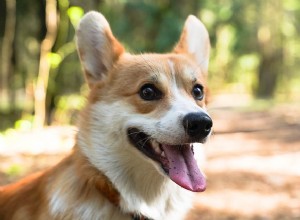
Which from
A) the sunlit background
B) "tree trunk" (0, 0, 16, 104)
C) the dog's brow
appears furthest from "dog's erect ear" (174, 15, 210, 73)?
"tree trunk" (0, 0, 16, 104)

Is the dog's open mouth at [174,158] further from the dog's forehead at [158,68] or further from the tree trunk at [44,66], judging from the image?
the tree trunk at [44,66]

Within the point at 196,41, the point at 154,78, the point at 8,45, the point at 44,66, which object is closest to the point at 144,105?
the point at 154,78

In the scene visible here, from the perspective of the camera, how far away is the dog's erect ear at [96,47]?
11.3 feet

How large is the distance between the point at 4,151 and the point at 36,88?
2651 mm

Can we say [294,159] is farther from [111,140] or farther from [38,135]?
[111,140]

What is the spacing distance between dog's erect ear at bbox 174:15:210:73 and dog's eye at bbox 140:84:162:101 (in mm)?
686

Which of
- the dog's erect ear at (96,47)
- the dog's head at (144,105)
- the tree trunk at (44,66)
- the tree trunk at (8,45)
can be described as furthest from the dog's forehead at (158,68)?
the tree trunk at (8,45)

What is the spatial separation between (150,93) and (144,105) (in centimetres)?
10

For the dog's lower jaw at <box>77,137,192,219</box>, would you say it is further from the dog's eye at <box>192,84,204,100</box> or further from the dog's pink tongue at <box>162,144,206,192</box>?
the dog's eye at <box>192,84,204,100</box>

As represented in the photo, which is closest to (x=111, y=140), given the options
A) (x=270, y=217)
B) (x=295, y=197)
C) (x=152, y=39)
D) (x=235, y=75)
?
(x=270, y=217)

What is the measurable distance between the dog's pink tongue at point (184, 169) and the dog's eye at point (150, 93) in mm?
350

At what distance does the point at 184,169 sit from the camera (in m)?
3.07

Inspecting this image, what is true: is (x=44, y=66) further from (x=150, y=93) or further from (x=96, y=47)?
(x=150, y=93)

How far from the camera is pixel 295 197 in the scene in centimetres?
558
